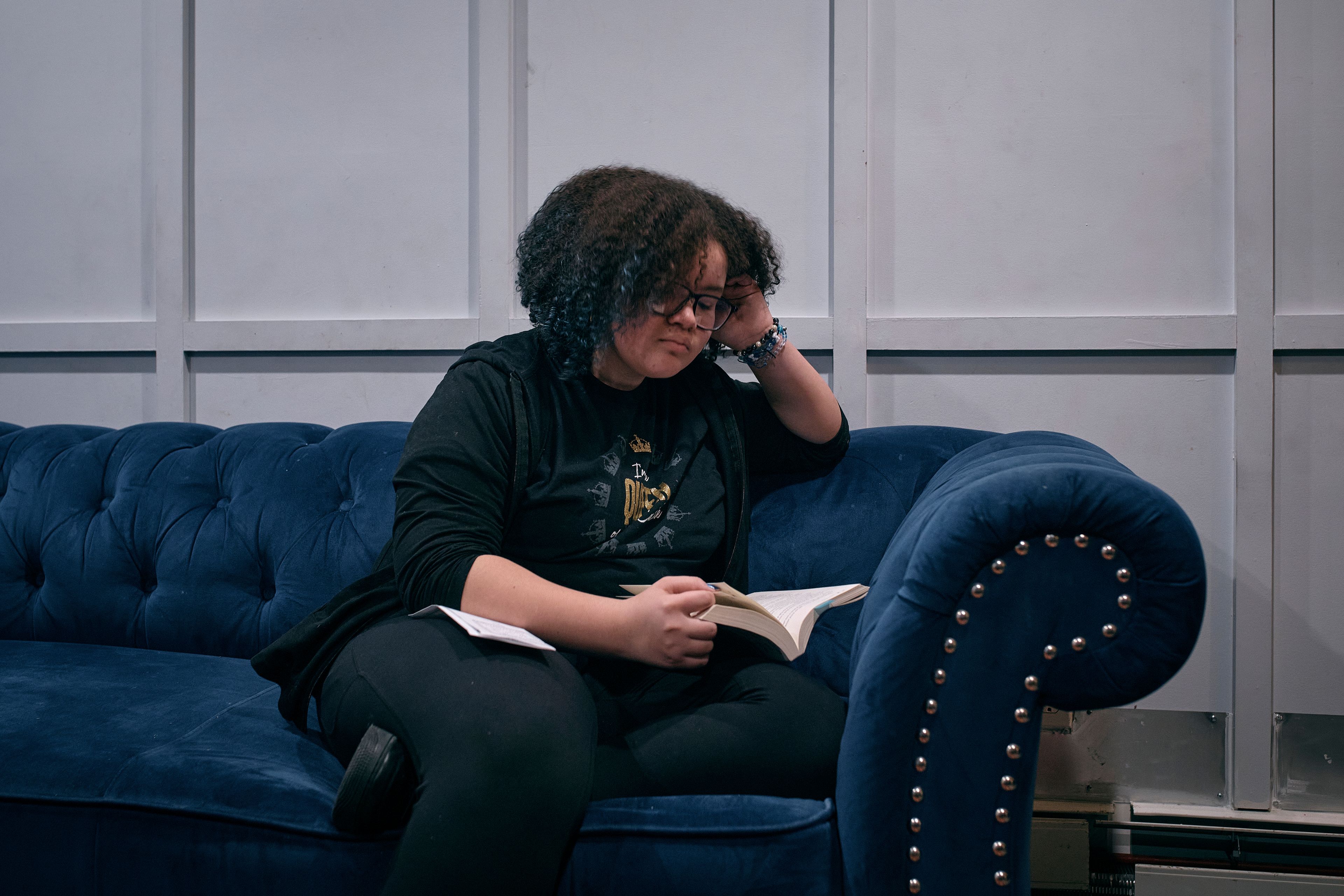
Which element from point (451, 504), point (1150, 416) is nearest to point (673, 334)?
point (451, 504)

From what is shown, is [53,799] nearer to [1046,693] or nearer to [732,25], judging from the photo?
[1046,693]

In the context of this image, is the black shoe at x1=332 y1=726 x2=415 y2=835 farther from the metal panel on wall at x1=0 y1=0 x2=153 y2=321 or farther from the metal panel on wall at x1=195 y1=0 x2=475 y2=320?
the metal panel on wall at x1=0 y1=0 x2=153 y2=321

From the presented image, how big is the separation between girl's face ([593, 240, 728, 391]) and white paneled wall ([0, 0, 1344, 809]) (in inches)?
23.9

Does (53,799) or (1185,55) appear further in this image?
(1185,55)

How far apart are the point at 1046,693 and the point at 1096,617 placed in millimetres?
91

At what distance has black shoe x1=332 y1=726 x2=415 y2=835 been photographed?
0.79 meters

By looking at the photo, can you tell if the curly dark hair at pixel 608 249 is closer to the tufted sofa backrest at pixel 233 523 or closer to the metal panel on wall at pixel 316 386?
the tufted sofa backrest at pixel 233 523

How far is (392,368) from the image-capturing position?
182 cm

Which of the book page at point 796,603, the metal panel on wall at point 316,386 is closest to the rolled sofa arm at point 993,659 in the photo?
the book page at point 796,603

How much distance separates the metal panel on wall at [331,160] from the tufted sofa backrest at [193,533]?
43cm

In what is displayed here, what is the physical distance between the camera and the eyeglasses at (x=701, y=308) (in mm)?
1039

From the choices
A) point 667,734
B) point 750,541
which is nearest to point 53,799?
point 667,734

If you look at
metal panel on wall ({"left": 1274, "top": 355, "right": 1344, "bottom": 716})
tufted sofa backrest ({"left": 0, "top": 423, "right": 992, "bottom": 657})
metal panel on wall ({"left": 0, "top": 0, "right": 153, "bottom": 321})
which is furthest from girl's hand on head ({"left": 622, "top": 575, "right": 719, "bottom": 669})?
metal panel on wall ({"left": 0, "top": 0, "right": 153, "bottom": 321})

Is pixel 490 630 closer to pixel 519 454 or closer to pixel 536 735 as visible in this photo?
pixel 536 735
